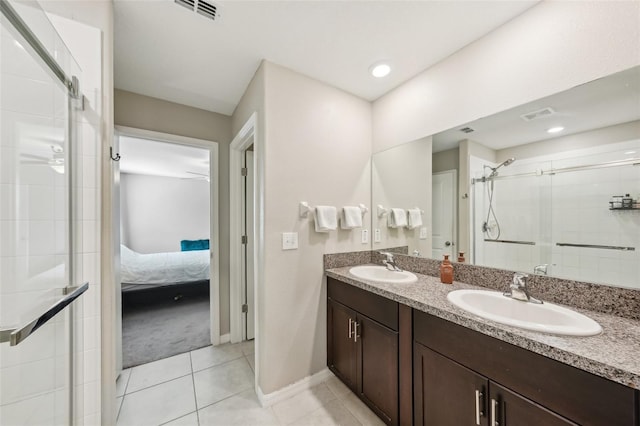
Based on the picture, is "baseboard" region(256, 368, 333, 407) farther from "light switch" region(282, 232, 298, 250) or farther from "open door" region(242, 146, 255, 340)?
"light switch" region(282, 232, 298, 250)

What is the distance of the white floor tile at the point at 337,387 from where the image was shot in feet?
5.73

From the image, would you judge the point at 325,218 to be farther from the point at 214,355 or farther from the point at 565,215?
the point at 214,355

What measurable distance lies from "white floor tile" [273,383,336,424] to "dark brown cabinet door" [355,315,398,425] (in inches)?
12.0

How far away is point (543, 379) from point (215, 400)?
196cm

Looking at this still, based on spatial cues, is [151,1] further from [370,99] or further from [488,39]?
[488,39]

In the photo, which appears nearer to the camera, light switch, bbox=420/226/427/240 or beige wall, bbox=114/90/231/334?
light switch, bbox=420/226/427/240

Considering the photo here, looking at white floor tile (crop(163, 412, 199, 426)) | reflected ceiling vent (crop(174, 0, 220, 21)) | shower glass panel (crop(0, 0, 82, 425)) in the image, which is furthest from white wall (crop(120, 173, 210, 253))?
reflected ceiling vent (crop(174, 0, 220, 21))

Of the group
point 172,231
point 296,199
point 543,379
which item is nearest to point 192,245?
point 172,231

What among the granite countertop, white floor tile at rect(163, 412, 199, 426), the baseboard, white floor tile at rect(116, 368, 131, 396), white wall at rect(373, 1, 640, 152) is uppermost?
white wall at rect(373, 1, 640, 152)

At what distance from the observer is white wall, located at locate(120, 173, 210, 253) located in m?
5.56

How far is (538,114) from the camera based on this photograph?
1.27m

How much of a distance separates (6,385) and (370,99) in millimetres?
2762

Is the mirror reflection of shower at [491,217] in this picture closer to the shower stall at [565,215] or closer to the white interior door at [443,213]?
the shower stall at [565,215]

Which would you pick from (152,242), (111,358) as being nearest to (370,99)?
(111,358)
